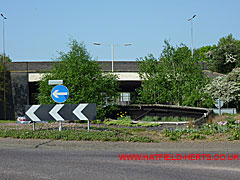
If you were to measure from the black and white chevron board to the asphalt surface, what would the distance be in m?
2.09

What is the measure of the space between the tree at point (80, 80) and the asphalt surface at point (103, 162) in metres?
10.6

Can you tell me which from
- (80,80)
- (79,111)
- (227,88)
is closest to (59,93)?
(79,111)

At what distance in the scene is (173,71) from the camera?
29438mm

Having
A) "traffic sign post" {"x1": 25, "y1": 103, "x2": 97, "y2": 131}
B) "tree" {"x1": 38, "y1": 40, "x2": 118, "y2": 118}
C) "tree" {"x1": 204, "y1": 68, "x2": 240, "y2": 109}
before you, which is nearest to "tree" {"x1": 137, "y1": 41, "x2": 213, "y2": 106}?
"tree" {"x1": 204, "y1": 68, "x2": 240, "y2": 109}

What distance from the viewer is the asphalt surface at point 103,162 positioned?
745 cm

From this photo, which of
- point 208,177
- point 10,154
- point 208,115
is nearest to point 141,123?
point 208,115

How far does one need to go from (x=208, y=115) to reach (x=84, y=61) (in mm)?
8583

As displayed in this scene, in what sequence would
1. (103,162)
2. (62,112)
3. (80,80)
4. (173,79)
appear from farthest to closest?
(173,79), (80,80), (62,112), (103,162)

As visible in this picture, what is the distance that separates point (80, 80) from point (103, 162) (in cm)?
1516

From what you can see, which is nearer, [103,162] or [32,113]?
[103,162]

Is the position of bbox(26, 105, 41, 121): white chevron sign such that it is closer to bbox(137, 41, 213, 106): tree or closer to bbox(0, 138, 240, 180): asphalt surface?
Result: bbox(0, 138, 240, 180): asphalt surface

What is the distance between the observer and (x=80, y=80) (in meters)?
23.9

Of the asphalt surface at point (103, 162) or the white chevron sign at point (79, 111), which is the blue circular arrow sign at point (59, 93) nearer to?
the white chevron sign at point (79, 111)

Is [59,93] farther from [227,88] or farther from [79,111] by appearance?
[227,88]
